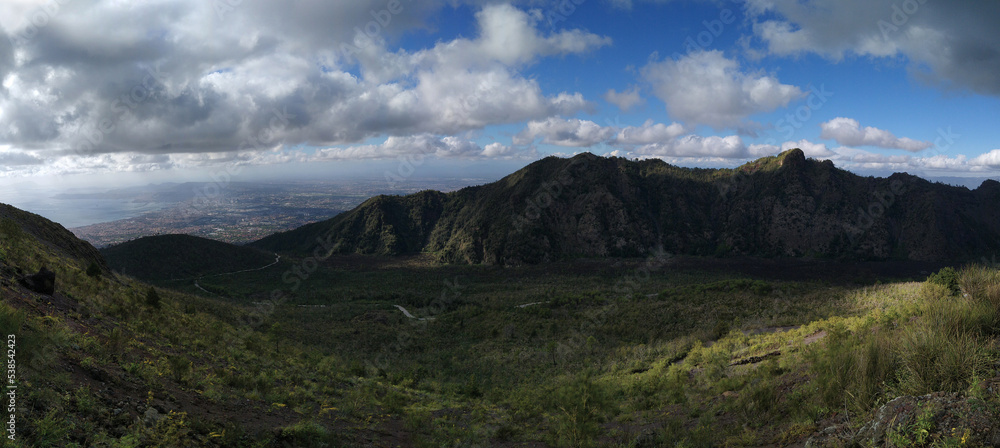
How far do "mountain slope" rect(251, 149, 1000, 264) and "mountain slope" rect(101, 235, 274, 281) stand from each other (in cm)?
2172

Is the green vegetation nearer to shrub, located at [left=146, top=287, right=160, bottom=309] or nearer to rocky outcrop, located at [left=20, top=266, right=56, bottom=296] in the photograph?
shrub, located at [left=146, top=287, right=160, bottom=309]

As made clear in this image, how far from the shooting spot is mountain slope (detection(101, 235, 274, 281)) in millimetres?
61078

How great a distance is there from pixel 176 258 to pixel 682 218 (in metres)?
103

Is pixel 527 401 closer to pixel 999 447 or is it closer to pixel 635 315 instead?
pixel 999 447

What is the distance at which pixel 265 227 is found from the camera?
137000 mm

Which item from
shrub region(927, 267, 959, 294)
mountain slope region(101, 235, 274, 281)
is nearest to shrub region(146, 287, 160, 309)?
shrub region(927, 267, 959, 294)

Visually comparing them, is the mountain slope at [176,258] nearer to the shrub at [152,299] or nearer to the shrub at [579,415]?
Answer: the shrub at [152,299]

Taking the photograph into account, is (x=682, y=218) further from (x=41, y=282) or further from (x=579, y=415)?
(x=41, y=282)

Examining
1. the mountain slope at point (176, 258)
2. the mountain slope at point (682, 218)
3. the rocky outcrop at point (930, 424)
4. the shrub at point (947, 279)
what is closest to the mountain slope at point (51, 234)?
the rocky outcrop at point (930, 424)

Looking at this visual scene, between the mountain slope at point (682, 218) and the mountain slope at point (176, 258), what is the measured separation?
71.3ft

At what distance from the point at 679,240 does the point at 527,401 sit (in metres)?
80.0

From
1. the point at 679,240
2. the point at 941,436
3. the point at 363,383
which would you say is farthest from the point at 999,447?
the point at 679,240

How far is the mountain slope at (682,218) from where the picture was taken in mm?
73688

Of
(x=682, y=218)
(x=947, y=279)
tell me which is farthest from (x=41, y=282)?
(x=682, y=218)
